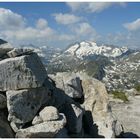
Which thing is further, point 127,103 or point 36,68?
point 127,103

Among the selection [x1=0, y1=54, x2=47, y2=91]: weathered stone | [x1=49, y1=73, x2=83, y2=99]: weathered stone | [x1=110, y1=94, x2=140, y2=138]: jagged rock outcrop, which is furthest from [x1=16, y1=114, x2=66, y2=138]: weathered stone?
[x1=110, y1=94, x2=140, y2=138]: jagged rock outcrop

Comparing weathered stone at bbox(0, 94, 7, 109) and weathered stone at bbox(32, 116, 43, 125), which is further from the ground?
weathered stone at bbox(0, 94, 7, 109)

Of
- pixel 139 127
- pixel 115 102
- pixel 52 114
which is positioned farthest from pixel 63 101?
pixel 115 102

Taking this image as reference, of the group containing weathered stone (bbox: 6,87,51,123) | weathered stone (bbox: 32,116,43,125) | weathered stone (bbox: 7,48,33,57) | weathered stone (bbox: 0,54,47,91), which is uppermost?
weathered stone (bbox: 7,48,33,57)

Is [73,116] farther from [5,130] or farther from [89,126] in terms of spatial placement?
[5,130]

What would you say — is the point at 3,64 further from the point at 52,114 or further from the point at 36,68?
the point at 52,114

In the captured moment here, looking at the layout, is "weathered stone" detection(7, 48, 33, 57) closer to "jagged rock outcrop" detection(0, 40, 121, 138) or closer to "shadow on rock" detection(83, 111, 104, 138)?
"jagged rock outcrop" detection(0, 40, 121, 138)
